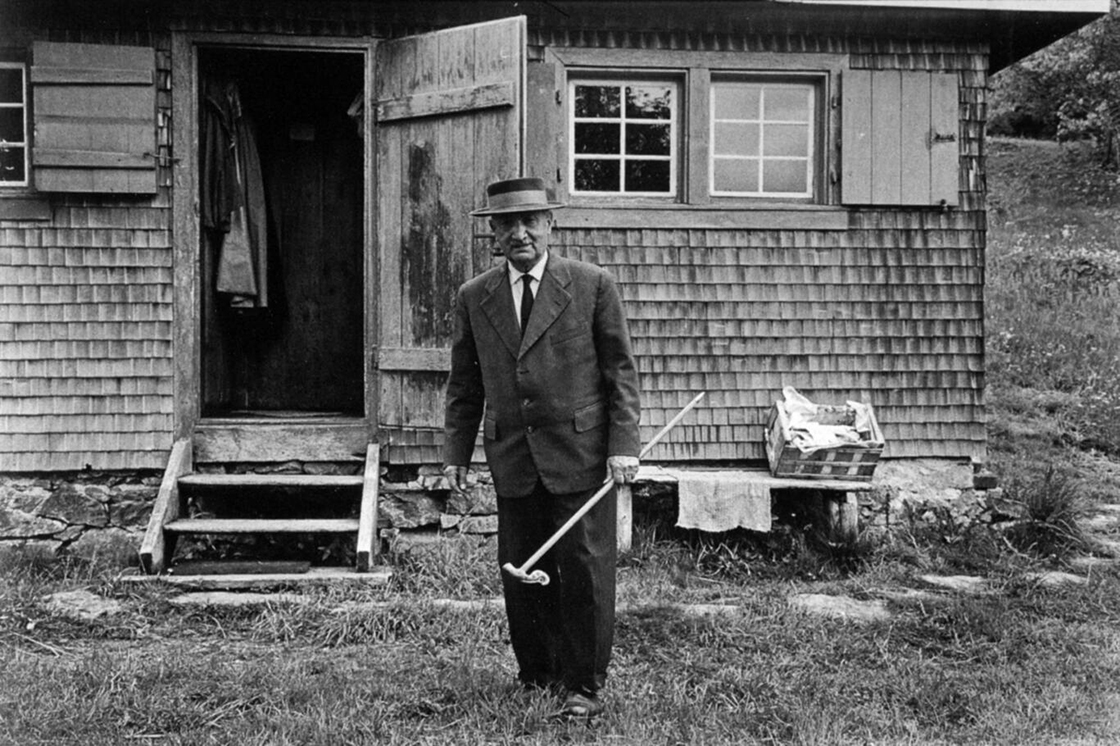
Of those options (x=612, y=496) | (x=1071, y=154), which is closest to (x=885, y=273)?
(x=612, y=496)

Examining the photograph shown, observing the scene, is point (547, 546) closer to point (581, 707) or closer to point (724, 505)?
point (581, 707)

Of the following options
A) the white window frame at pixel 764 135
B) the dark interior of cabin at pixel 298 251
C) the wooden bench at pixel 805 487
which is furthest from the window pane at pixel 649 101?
the wooden bench at pixel 805 487

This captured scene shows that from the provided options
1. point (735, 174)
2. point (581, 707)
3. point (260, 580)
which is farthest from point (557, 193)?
point (581, 707)

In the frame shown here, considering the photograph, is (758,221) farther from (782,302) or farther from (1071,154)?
(1071,154)

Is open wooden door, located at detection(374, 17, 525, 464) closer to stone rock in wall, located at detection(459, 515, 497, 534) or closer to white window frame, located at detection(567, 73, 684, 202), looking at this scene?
stone rock in wall, located at detection(459, 515, 497, 534)

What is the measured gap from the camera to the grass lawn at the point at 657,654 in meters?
3.62

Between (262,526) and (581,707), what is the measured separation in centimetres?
260

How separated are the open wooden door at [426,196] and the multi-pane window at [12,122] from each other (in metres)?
2.05

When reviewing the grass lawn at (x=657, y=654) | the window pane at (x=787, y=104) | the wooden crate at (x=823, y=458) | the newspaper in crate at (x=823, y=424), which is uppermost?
the window pane at (x=787, y=104)

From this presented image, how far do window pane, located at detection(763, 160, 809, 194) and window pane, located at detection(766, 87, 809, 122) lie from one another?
262mm

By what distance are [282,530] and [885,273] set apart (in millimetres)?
3796

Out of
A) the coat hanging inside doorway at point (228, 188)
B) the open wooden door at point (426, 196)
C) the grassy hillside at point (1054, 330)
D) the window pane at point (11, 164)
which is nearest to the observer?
the open wooden door at point (426, 196)

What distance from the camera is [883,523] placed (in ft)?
21.0

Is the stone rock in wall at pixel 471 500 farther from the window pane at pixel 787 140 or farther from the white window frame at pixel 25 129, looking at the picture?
the white window frame at pixel 25 129
